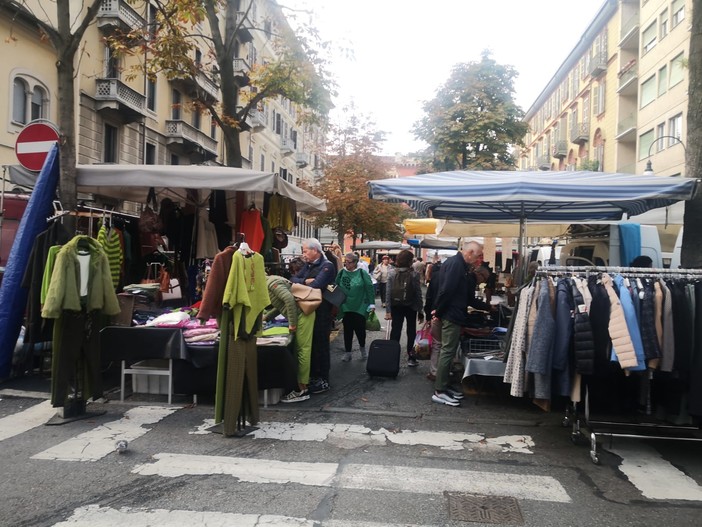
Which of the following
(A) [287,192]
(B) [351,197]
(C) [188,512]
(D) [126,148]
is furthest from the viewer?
(B) [351,197]

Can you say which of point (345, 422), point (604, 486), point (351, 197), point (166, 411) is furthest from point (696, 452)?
point (351, 197)

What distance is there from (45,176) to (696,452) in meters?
7.81

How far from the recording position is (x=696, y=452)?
16.8 feet

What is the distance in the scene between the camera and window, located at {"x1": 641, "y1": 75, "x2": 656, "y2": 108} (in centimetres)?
2869

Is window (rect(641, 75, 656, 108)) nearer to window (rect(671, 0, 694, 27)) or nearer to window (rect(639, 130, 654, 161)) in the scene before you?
window (rect(639, 130, 654, 161))

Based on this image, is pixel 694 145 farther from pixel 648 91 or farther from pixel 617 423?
pixel 648 91

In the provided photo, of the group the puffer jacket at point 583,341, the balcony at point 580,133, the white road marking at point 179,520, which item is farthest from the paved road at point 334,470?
the balcony at point 580,133

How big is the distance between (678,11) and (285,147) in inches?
1222

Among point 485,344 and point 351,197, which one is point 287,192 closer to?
point 485,344

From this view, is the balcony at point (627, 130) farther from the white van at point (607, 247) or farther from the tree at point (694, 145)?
the tree at point (694, 145)

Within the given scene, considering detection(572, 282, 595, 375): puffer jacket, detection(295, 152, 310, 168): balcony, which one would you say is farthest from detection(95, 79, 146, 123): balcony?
detection(295, 152, 310, 168): balcony

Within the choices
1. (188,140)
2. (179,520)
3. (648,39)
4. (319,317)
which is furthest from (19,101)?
(648,39)

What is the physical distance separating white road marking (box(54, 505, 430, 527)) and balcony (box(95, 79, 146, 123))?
21.6 m

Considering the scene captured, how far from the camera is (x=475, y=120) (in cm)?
2828
